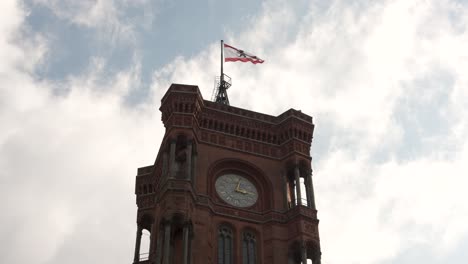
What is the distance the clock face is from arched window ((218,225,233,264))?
258 centimetres

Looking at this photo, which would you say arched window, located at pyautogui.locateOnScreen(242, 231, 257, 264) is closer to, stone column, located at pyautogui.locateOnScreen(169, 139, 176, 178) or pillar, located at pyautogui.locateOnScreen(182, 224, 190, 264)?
pillar, located at pyautogui.locateOnScreen(182, 224, 190, 264)

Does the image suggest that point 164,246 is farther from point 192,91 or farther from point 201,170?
point 192,91

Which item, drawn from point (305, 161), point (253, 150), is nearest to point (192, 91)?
point (253, 150)

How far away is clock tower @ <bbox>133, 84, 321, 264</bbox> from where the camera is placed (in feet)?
159

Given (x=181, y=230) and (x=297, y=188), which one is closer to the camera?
(x=181, y=230)

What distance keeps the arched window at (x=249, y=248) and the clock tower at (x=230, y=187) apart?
0.08m

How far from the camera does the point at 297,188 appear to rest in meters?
53.5

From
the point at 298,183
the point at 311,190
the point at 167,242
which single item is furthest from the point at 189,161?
the point at 311,190

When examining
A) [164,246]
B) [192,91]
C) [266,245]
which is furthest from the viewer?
[192,91]

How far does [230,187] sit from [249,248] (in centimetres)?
549

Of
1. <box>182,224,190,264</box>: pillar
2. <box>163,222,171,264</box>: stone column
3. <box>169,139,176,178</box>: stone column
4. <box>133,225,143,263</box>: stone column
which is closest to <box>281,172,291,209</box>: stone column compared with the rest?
<box>169,139,176,178</box>: stone column

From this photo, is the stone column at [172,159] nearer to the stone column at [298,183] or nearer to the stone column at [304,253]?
the stone column at [298,183]

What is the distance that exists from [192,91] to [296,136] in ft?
31.5

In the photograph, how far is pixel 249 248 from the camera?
5078 cm
